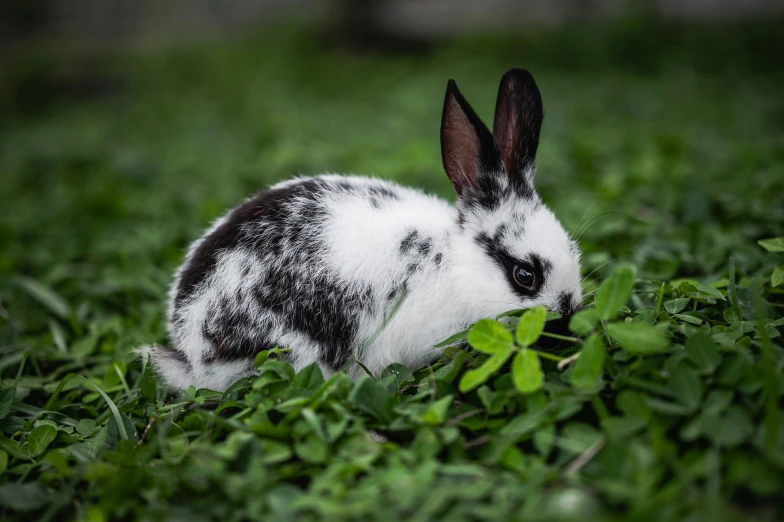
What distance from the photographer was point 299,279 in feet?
9.42

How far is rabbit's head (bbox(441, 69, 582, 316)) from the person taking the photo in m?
2.87

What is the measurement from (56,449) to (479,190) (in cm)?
216

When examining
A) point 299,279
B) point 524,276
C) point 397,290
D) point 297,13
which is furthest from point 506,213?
point 297,13

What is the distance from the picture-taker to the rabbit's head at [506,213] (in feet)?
9.42

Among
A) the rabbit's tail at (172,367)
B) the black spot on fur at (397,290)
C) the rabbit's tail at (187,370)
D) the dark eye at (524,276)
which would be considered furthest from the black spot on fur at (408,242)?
the rabbit's tail at (172,367)

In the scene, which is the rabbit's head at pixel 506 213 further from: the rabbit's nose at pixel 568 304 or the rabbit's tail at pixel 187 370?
the rabbit's tail at pixel 187 370

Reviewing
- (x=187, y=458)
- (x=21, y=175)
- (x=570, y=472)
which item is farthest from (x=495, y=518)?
(x=21, y=175)

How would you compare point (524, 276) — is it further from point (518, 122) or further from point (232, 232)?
point (232, 232)

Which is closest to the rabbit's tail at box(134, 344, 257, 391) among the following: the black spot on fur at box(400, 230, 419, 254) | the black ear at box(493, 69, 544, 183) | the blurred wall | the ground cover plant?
the ground cover plant

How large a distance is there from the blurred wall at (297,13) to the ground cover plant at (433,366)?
4.96 metres

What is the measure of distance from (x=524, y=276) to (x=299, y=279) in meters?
1.03

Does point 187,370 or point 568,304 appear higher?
point 568,304

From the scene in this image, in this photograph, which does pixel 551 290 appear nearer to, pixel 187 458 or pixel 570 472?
pixel 570 472

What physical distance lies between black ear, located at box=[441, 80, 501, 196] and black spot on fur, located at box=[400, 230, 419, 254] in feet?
1.11
